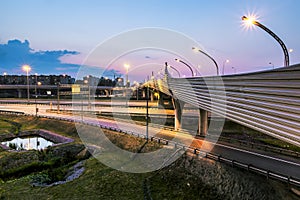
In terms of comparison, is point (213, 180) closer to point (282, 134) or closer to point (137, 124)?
point (282, 134)

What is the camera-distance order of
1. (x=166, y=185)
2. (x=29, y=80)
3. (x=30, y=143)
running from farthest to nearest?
(x=29, y=80), (x=30, y=143), (x=166, y=185)

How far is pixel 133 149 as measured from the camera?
24.8 metres

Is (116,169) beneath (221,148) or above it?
beneath

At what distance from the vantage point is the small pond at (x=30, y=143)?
104 ft

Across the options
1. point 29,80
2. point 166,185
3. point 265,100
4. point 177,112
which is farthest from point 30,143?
point 29,80

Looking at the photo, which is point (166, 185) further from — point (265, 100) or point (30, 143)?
point (30, 143)

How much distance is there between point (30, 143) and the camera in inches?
1339

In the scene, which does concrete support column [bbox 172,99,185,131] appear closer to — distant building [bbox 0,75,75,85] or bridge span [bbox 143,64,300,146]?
bridge span [bbox 143,64,300,146]

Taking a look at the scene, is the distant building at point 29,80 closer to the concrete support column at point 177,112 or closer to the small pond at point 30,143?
the small pond at point 30,143

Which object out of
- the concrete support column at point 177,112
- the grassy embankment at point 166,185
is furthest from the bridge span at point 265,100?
the concrete support column at point 177,112

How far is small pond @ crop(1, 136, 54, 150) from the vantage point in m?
31.8

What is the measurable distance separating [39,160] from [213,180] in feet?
60.8

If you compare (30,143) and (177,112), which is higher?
(177,112)

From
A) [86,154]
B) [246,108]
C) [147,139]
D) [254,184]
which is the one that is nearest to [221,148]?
[254,184]
